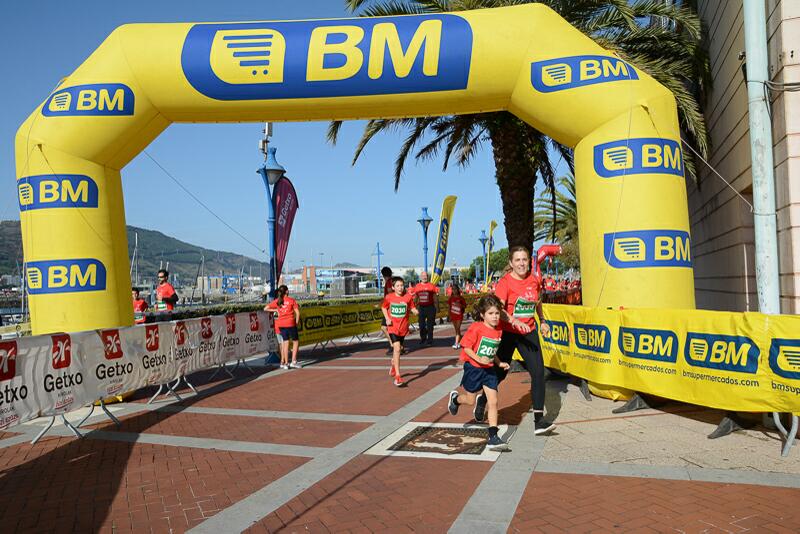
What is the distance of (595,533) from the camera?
11.4 ft

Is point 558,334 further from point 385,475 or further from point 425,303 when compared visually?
point 425,303

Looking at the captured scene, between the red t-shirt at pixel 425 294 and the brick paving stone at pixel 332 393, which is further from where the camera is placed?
the red t-shirt at pixel 425 294

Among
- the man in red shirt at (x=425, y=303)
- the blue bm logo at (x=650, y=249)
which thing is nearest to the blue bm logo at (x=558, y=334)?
the blue bm logo at (x=650, y=249)

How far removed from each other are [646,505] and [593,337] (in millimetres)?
3298

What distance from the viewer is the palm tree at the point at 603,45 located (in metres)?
10.6

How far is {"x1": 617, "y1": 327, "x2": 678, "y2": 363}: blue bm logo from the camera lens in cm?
581

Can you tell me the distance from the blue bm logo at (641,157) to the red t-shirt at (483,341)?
3335mm

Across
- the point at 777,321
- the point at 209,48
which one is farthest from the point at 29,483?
the point at 777,321

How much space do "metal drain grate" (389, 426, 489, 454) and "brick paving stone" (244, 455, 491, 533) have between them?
31cm

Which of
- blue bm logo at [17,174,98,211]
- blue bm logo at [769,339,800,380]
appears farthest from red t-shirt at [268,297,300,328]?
blue bm logo at [769,339,800,380]

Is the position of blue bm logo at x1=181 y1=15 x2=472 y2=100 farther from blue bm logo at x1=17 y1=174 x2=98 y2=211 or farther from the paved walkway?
the paved walkway

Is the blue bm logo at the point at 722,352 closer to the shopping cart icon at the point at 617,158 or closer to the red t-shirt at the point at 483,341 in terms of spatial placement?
the red t-shirt at the point at 483,341

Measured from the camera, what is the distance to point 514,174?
44.1ft

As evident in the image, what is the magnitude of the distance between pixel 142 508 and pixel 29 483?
4.76ft
